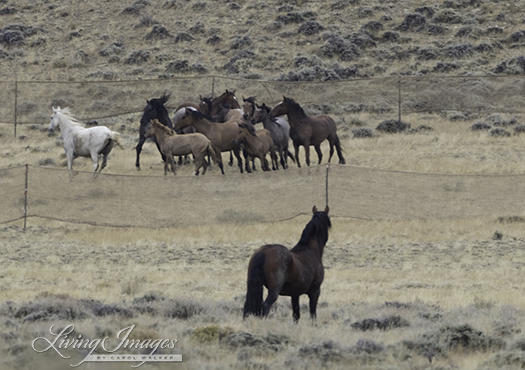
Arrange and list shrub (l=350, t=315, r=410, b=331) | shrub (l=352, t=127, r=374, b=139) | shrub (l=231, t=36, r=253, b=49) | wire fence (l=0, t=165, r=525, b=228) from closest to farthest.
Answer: shrub (l=350, t=315, r=410, b=331), wire fence (l=0, t=165, r=525, b=228), shrub (l=352, t=127, r=374, b=139), shrub (l=231, t=36, r=253, b=49)

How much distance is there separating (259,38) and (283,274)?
3448cm

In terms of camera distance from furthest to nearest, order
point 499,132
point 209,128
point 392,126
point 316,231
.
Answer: point 392,126 → point 499,132 → point 209,128 → point 316,231

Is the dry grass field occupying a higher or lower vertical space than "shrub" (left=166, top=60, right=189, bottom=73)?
lower

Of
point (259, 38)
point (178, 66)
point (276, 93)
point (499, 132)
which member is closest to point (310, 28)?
point (259, 38)

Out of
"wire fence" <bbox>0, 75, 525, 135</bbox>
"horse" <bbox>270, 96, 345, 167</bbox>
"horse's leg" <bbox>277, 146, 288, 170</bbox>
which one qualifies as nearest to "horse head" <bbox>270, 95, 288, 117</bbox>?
"horse" <bbox>270, 96, 345, 167</bbox>

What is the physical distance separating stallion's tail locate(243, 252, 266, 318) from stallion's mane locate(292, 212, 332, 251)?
801 millimetres

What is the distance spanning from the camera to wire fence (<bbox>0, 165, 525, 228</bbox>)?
16.5m

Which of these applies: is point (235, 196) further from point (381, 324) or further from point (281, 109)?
point (381, 324)

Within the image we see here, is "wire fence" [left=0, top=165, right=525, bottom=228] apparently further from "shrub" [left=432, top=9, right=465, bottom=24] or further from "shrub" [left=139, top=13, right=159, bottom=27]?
"shrub" [left=139, top=13, right=159, bottom=27]

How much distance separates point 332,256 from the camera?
14875 mm

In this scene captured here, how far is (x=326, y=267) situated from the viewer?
14148 mm

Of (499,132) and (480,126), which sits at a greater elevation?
(480,126)

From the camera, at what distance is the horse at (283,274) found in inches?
340

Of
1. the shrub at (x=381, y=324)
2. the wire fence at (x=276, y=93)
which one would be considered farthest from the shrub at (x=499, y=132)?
the shrub at (x=381, y=324)
